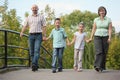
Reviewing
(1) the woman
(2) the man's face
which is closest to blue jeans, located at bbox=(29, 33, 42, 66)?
(2) the man's face

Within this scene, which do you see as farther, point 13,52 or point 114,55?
point 114,55

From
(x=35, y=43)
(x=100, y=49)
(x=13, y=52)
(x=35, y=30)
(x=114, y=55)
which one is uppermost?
(x=35, y=30)

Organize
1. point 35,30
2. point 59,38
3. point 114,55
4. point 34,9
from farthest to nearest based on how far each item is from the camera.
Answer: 1. point 114,55
2. point 59,38
3. point 35,30
4. point 34,9

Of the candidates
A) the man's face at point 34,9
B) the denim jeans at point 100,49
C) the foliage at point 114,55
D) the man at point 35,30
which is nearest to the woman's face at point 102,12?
the denim jeans at point 100,49

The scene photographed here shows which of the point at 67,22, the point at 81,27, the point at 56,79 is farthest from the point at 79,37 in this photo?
the point at 67,22

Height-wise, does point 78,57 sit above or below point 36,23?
below

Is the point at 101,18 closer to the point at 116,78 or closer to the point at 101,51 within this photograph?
the point at 101,51

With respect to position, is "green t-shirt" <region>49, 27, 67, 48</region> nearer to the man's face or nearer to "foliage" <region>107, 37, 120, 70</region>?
the man's face

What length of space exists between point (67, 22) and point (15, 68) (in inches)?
2476

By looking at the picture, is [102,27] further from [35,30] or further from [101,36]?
[35,30]

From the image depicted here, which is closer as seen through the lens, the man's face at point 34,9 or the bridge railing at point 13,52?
the man's face at point 34,9

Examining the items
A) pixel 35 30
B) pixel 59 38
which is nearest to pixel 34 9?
pixel 35 30

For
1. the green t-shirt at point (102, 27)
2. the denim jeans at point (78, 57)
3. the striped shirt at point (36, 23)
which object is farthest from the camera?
the denim jeans at point (78, 57)

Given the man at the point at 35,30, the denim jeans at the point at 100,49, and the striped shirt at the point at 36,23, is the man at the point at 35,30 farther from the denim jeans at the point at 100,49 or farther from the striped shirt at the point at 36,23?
the denim jeans at the point at 100,49
